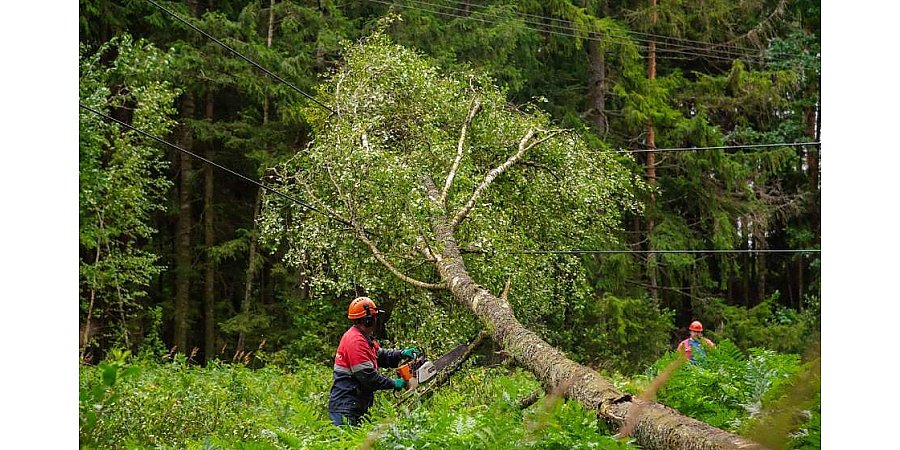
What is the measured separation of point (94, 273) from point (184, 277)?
3595 millimetres

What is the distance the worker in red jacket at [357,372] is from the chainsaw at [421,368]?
6cm

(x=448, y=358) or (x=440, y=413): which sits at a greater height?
(x=440, y=413)

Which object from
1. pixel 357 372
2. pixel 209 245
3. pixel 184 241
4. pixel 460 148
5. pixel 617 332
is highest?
pixel 460 148

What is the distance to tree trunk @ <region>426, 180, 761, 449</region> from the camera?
301 cm

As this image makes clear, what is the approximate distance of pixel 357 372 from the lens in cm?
532

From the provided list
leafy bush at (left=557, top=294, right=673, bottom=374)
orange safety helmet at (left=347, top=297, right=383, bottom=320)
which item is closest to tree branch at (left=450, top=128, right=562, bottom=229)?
orange safety helmet at (left=347, top=297, right=383, bottom=320)

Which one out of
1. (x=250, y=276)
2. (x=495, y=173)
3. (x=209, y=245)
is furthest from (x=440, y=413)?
(x=209, y=245)

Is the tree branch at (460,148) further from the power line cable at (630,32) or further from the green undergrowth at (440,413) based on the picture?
the power line cable at (630,32)

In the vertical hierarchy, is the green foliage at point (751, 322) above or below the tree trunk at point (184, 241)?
below

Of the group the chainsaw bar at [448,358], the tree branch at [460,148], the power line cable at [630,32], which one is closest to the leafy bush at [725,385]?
the chainsaw bar at [448,358]

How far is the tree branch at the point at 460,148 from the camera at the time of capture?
29.8ft

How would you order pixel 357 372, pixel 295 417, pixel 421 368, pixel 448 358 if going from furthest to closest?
pixel 448 358
pixel 421 368
pixel 357 372
pixel 295 417

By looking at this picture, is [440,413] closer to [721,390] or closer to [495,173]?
[721,390]

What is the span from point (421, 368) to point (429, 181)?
408 cm
